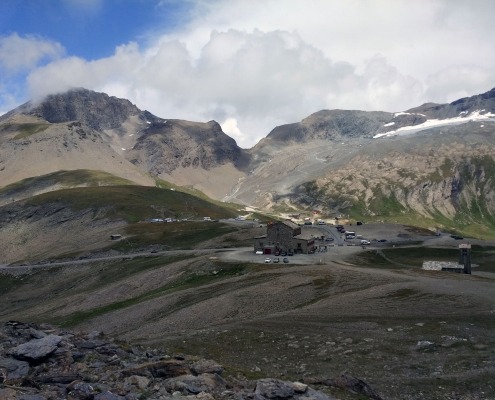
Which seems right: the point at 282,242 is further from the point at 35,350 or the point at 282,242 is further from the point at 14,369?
the point at 14,369

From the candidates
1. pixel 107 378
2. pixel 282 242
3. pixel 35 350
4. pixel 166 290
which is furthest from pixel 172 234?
pixel 107 378

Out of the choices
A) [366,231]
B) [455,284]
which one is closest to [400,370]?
[455,284]

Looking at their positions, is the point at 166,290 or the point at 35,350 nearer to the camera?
the point at 35,350

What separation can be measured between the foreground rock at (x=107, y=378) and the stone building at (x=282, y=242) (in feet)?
272

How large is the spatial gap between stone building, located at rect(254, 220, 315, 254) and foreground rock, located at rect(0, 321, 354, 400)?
8302 centimetres

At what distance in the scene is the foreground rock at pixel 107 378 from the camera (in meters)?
22.9

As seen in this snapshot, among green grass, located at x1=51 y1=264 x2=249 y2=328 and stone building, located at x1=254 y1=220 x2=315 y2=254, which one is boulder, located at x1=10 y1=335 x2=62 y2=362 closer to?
green grass, located at x1=51 y1=264 x2=249 y2=328

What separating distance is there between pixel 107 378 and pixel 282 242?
9083 cm

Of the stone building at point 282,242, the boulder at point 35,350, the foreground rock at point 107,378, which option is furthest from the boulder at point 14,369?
the stone building at point 282,242

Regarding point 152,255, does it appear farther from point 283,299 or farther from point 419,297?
point 419,297

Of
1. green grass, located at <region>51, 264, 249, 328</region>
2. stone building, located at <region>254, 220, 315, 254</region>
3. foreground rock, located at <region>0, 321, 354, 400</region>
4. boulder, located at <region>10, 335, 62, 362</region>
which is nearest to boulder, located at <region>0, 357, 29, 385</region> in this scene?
foreground rock, located at <region>0, 321, 354, 400</region>

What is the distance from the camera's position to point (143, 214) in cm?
19412

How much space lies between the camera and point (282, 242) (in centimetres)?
11525

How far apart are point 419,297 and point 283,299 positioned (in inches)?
668
